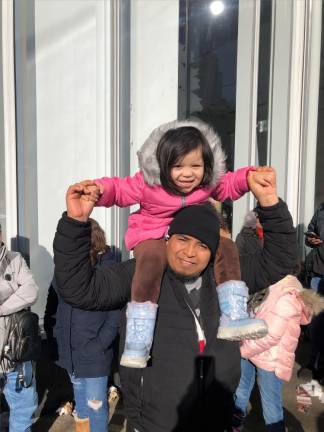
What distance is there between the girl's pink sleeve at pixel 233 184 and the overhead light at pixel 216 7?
13.5 feet

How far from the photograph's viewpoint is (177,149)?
1.82 meters

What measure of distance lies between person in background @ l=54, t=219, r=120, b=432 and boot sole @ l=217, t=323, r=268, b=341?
53.9 inches

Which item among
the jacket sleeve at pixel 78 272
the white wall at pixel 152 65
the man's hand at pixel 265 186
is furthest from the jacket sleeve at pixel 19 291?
the white wall at pixel 152 65

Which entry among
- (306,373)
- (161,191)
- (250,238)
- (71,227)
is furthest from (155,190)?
(306,373)

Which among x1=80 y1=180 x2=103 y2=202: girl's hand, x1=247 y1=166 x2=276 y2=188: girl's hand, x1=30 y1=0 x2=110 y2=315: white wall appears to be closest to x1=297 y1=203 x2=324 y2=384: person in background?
x1=30 y1=0 x2=110 y2=315: white wall

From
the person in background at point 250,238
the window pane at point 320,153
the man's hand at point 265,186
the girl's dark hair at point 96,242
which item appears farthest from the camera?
the window pane at point 320,153

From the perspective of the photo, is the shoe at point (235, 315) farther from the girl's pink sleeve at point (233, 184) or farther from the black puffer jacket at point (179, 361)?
the girl's pink sleeve at point (233, 184)

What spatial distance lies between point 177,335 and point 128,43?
3939 mm

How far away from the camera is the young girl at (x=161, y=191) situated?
1.84m

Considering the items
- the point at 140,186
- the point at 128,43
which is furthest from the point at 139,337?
the point at 128,43

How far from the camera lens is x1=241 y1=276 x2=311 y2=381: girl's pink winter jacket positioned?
→ 300 cm

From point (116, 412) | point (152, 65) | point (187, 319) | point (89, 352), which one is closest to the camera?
point (187, 319)

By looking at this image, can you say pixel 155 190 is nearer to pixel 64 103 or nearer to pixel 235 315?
pixel 235 315

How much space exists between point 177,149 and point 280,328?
1721 millimetres
